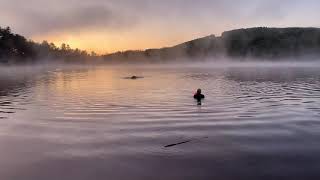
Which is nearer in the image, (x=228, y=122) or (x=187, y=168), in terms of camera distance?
(x=187, y=168)

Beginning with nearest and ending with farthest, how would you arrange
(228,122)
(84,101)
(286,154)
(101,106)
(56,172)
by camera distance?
(56,172) < (286,154) < (228,122) < (101,106) < (84,101)

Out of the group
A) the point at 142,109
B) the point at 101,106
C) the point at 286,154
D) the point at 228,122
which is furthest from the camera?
the point at 101,106

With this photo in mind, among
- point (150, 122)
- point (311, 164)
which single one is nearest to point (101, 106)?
point (150, 122)

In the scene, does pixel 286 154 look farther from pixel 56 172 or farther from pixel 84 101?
pixel 84 101

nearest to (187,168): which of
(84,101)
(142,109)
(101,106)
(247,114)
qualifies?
(247,114)

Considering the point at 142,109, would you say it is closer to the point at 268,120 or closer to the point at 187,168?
the point at 268,120

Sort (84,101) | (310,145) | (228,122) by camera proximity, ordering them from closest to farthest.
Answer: (310,145)
(228,122)
(84,101)

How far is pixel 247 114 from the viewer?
79.3ft

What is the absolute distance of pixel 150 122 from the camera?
21.7 metres

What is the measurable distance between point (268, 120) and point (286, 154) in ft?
24.5

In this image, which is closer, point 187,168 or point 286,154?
point 187,168

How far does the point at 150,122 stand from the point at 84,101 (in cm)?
1242

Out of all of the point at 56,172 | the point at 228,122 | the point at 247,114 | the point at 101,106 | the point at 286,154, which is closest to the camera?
the point at 56,172

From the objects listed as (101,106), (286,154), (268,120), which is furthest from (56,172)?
(101,106)
